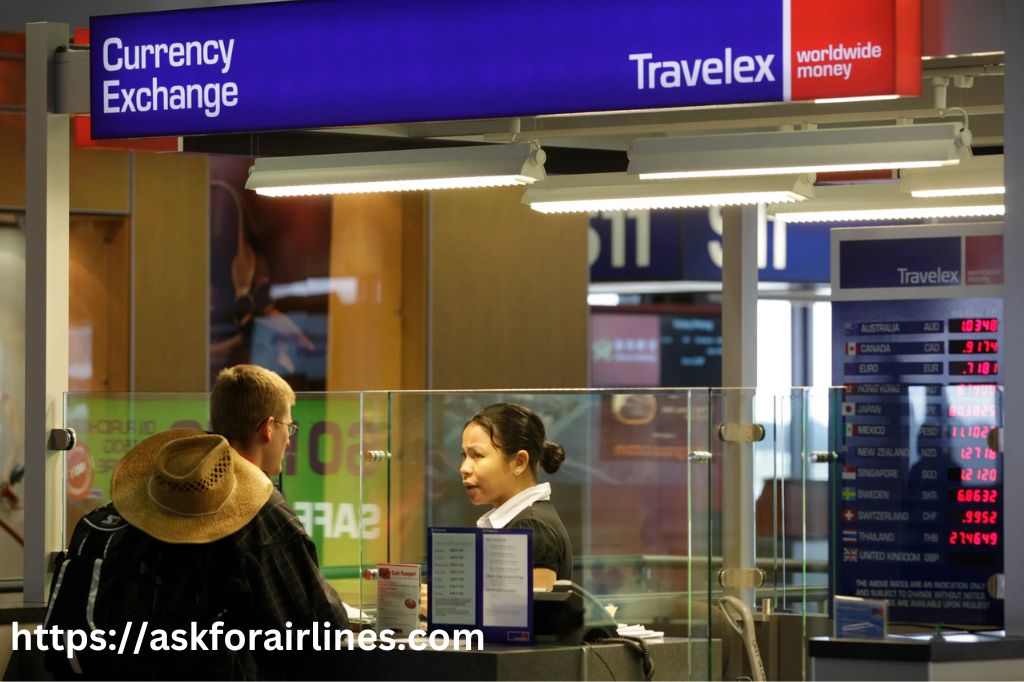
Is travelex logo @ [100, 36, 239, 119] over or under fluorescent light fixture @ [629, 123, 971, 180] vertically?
over

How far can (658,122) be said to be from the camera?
6.14m

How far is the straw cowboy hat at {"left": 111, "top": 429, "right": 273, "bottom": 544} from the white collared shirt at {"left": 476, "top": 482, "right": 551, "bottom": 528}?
104cm

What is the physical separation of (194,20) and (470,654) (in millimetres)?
2185

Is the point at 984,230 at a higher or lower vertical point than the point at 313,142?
lower

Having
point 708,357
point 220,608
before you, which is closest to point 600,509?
point 220,608

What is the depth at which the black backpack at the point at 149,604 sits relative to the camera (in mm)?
4070

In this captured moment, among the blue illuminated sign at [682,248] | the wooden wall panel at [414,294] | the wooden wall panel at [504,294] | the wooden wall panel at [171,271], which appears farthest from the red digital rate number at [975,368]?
the blue illuminated sign at [682,248]

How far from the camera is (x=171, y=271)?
371 inches

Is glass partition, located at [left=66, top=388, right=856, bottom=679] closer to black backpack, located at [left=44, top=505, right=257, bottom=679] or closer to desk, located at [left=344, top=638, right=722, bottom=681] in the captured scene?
desk, located at [left=344, top=638, right=722, bottom=681]

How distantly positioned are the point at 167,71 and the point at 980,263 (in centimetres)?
313

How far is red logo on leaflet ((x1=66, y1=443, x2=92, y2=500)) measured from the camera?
5434 mm

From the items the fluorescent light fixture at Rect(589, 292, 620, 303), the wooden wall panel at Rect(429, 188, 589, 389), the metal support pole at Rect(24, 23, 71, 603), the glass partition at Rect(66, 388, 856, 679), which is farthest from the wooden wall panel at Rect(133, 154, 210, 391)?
the fluorescent light fixture at Rect(589, 292, 620, 303)

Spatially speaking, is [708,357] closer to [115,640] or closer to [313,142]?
[313,142]

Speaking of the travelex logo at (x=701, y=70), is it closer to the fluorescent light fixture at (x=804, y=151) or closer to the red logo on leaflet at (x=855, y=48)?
the red logo on leaflet at (x=855, y=48)
